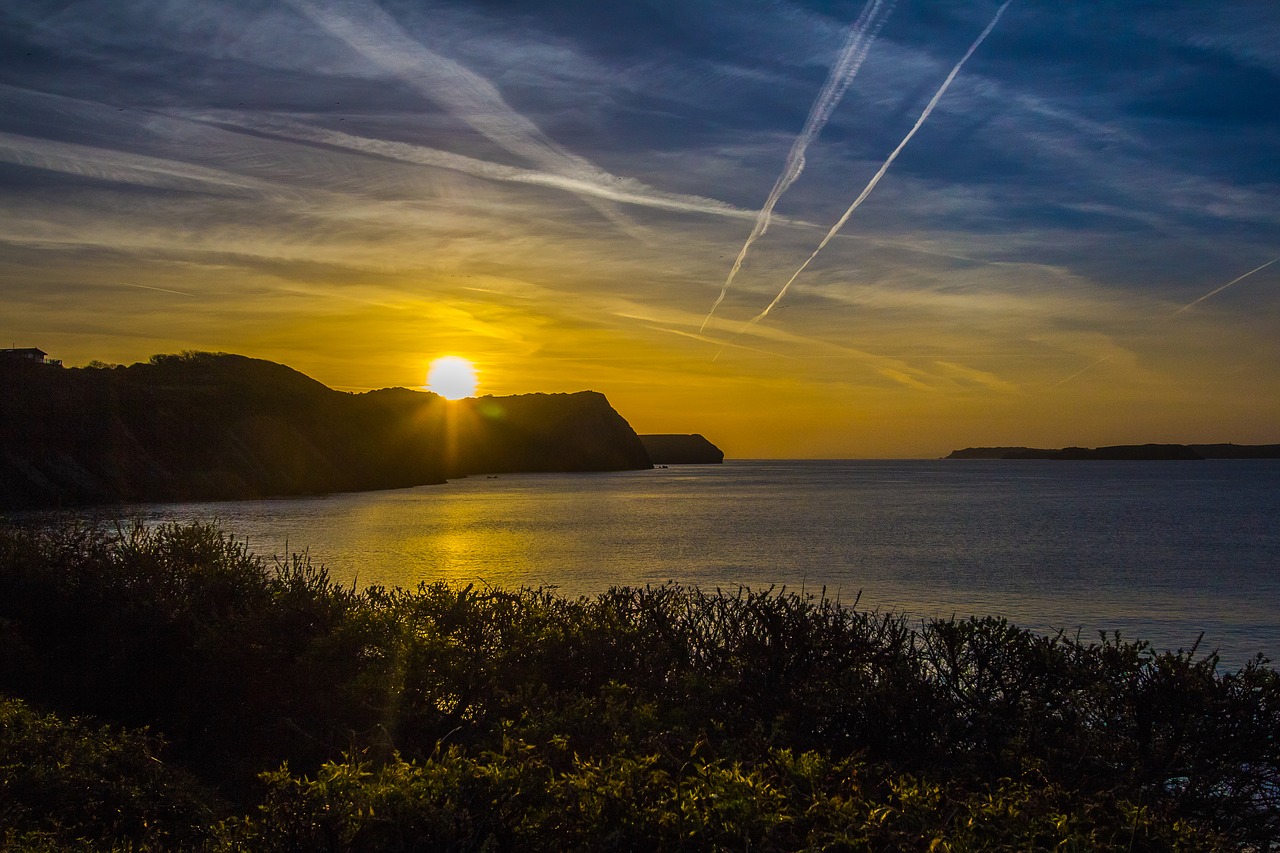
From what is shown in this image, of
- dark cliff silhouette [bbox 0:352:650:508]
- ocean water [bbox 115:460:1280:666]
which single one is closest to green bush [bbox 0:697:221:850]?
ocean water [bbox 115:460:1280:666]

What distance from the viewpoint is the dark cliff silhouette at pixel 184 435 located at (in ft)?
248

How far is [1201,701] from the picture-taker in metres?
7.12

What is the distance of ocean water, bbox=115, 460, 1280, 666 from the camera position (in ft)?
98.7

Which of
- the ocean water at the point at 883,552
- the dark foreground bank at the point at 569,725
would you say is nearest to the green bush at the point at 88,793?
the dark foreground bank at the point at 569,725

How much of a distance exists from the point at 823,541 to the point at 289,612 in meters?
45.4

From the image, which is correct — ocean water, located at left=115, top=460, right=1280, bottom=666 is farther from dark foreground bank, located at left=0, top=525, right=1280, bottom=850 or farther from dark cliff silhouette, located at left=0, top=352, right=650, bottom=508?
dark cliff silhouette, located at left=0, top=352, right=650, bottom=508

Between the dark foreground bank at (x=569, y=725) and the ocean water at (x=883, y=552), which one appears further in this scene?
the ocean water at (x=883, y=552)

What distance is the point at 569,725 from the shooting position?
716 centimetres

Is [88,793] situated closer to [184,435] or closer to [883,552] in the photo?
[883,552]

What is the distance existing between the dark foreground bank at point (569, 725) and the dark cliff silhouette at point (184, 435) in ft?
183

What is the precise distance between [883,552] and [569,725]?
42.3m

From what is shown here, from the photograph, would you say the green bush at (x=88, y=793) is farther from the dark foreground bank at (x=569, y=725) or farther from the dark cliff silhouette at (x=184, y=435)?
the dark cliff silhouette at (x=184, y=435)

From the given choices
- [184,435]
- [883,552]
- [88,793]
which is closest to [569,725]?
[88,793]

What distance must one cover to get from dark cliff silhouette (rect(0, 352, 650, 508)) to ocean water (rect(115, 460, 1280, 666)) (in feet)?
22.4
